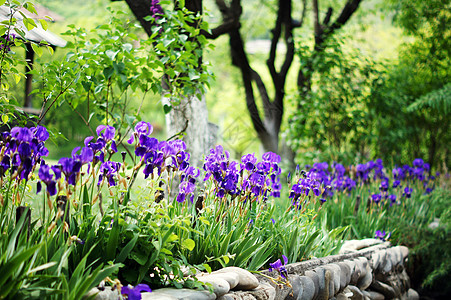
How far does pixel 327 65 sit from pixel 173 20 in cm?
426

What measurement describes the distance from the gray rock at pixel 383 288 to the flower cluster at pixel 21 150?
3.14 metres

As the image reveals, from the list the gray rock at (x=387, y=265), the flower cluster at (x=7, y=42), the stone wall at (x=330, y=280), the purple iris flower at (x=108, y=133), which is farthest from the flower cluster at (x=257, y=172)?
A: the gray rock at (x=387, y=265)

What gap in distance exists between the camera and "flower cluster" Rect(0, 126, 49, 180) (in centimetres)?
160

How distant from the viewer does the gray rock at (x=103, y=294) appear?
56.2 inches

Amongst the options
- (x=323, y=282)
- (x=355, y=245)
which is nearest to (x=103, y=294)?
(x=323, y=282)

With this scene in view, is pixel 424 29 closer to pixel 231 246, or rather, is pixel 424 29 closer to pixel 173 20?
pixel 173 20

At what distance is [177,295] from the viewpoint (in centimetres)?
166

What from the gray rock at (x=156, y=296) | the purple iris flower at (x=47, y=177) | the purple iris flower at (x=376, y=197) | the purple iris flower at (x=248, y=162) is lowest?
the gray rock at (x=156, y=296)

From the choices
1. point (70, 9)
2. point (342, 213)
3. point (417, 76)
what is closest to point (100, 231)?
point (342, 213)

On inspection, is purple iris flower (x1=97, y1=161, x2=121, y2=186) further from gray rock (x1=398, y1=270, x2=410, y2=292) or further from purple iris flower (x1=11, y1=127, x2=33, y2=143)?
gray rock (x1=398, y1=270, x2=410, y2=292)

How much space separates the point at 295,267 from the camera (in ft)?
8.23

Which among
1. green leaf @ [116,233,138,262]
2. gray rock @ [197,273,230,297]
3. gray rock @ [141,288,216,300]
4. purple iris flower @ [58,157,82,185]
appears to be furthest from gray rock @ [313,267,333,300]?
purple iris flower @ [58,157,82,185]

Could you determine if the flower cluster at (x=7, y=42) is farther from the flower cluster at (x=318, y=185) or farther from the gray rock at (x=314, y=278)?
the gray rock at (x=314, y=278)

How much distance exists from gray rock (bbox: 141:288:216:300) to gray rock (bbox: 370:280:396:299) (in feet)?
7.97
